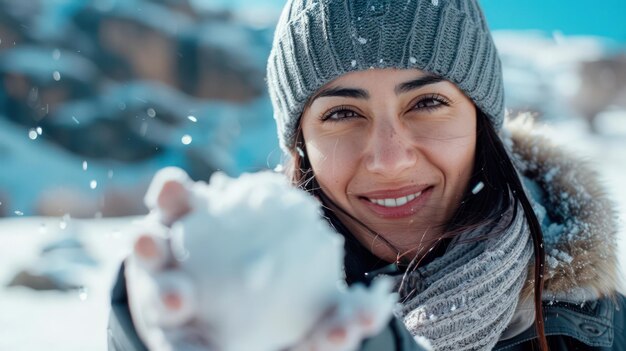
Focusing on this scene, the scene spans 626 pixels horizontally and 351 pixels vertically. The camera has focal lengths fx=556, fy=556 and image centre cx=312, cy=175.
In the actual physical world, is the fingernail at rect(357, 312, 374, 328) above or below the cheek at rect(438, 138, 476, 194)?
above

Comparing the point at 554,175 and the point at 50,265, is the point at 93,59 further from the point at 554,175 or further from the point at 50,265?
the point at 554,175

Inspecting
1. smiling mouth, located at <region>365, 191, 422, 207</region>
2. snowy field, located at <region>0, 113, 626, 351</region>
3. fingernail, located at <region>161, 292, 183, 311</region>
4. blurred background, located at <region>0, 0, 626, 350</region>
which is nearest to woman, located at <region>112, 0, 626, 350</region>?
smiling mouth, located at <region>365, 191, 422, 207</region>

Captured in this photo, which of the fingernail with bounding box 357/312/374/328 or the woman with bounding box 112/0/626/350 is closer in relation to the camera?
the fingernail with bounding box 357/312/374/328

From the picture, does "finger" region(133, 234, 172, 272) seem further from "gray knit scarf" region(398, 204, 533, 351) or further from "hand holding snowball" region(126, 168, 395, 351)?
"gray knit scarf" region(398, 204, 533, 351)

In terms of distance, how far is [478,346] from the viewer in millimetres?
1463

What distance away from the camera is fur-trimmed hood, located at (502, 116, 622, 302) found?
5.19 feet

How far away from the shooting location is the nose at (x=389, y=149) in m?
1.43

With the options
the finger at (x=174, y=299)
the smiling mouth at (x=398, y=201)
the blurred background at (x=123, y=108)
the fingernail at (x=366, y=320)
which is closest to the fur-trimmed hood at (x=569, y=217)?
the smiling mouth at (x=398, y=201)

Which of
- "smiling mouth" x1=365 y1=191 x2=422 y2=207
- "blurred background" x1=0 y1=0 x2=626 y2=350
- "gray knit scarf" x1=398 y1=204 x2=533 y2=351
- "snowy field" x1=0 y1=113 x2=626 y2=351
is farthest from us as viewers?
"blurred background" x1=0 y1=0 x2=626 y2=350

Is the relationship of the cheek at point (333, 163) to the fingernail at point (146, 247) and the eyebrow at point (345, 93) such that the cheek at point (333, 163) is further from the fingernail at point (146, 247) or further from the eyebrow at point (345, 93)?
the fingernail at point (146, 247)

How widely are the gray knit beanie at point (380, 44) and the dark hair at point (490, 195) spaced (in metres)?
0.12

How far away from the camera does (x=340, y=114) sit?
1.54 metres

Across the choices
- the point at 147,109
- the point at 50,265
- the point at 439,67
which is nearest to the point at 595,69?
the point at 147,109

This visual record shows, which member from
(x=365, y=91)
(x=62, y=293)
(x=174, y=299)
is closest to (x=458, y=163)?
(x=365, y=91)
